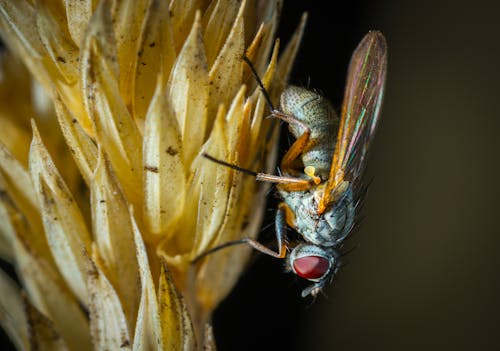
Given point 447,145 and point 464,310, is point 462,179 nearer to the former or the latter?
point 447,145

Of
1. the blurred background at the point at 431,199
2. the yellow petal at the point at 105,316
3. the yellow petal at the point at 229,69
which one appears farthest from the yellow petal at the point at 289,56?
the blurred background at the point at 431,199

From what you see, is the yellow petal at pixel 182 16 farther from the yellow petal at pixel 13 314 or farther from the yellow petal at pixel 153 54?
the yellow petal at pixel 13 314

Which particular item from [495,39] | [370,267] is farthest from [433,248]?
[495,39]

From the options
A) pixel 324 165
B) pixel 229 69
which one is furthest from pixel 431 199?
pixel 229 69

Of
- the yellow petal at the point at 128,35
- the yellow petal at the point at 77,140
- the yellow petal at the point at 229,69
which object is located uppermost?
the yellow petal at the point at 128,35

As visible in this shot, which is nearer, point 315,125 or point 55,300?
point 55,300

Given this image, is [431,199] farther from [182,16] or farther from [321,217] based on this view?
[182,16]
